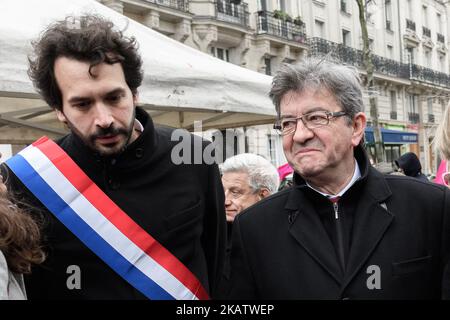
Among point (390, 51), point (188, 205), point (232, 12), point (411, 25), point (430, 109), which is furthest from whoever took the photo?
point (430, 109)

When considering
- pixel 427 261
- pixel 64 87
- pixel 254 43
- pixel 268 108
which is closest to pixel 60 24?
pixel 64 87

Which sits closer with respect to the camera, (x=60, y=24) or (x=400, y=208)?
(x=400, y=208)

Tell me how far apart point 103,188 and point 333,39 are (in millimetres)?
27444

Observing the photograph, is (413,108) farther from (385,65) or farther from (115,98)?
(115,98)

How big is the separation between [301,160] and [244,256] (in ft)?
1.40

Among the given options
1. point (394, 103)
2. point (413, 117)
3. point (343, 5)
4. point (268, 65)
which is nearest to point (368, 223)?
point (268, 65)

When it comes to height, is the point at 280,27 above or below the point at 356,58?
above

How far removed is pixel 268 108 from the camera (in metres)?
4.35

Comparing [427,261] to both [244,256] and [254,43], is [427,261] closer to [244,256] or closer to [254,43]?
[244,256]

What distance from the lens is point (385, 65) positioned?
32.6 meters

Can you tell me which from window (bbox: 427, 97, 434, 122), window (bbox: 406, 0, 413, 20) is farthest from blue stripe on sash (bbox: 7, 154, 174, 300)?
window (bbox: 427, 97, 434, 122)

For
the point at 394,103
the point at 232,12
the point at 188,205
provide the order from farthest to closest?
the point at 394,103
the point at 232,12
the point at 188,205

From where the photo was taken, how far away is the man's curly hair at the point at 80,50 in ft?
7.27

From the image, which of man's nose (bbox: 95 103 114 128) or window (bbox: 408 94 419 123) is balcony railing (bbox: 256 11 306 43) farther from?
man's nose (bbox: 95 103 114 128)
